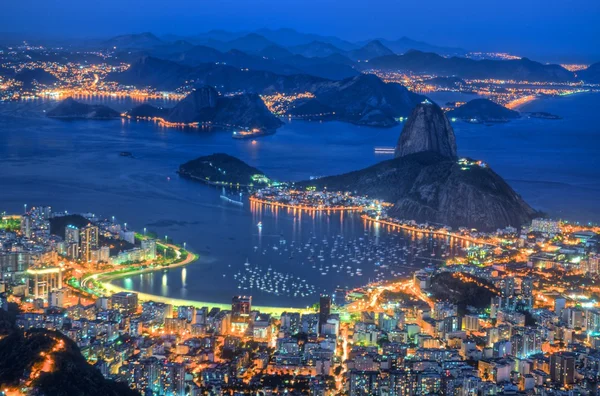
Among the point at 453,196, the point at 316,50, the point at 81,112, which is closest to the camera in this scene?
the point at 453,196

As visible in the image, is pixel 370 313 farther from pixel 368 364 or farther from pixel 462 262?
pixel 462 262

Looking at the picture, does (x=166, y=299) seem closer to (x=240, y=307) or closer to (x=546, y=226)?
(x=240, y=307)

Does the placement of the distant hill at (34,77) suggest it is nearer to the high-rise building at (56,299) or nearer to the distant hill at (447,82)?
the distant hill at (447,82)

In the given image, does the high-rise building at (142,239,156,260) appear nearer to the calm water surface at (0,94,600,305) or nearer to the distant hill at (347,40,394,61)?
the calm water surface at (0,94,600,305)

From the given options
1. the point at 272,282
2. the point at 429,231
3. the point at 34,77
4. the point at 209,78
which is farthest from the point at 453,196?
the point at 34,77

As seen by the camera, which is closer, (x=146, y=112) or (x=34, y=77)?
(x=146, y=112)

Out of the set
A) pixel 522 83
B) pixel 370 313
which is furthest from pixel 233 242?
pixel 522 83
